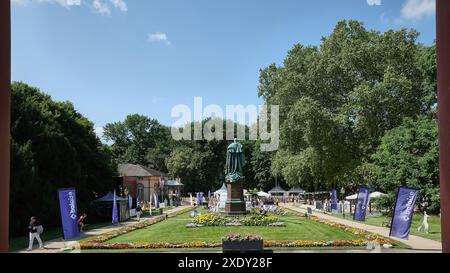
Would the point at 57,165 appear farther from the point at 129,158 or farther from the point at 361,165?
the point at 129,158

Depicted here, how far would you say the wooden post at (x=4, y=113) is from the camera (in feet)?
20.3

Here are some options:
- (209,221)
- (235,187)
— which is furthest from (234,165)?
(209,221)

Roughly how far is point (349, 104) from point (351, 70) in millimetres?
3742

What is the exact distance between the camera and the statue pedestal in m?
37.3

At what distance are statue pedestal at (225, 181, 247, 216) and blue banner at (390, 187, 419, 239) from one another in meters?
19.9

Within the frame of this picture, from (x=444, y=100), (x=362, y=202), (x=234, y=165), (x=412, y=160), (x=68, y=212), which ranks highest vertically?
(x=444, y=100)

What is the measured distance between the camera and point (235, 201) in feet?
123

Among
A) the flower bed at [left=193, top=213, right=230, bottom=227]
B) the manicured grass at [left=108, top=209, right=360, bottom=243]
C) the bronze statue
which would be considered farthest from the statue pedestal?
the manicured grass at [left=108, top=209, right=360, bottom=243]

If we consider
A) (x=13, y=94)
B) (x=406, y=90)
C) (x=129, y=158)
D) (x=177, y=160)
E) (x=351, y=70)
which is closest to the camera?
(x=13, y=94)

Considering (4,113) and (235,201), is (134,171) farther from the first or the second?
(4,113)

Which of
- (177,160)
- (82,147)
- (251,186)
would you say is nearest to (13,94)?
(82,147)

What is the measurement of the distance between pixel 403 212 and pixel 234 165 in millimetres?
21595

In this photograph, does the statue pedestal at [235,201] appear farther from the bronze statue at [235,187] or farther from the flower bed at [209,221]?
the flower bed at [209,221]
